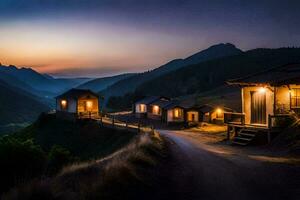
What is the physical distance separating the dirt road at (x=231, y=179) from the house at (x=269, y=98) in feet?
33.9

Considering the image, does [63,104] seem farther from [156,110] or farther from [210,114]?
[210,114]


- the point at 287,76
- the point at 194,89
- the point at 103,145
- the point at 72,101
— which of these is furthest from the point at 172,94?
the point at 287,76

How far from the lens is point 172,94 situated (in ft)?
532

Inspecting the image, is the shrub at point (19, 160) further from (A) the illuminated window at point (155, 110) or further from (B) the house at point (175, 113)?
(A) the illuminated window at point (155, 110)

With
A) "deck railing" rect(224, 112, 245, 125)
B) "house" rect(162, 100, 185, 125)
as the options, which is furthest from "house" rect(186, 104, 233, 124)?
"deck railing" rect(224, 112, 245, 125)

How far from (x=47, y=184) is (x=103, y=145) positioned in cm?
3617

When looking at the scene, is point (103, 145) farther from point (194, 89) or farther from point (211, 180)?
point (194, 89)

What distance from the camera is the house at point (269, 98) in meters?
25.0

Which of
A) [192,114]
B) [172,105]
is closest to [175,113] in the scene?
[172,105]

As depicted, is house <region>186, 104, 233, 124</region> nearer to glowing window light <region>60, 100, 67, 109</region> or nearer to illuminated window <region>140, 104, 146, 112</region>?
illuminated window <region>140, 104, 146, 112</region>

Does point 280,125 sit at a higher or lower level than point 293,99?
lower

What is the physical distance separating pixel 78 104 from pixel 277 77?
1776 inches

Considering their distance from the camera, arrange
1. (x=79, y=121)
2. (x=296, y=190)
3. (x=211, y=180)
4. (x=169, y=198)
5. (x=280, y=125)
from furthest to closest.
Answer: (x=79, y=121) < (x=280, y=125) < (x=211, y=180) < (x=296, y=190) < (x=169, y=198)

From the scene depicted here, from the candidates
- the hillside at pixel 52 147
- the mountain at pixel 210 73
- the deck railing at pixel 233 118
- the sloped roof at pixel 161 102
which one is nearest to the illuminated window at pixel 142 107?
the sloped roof at pixel 161 102
